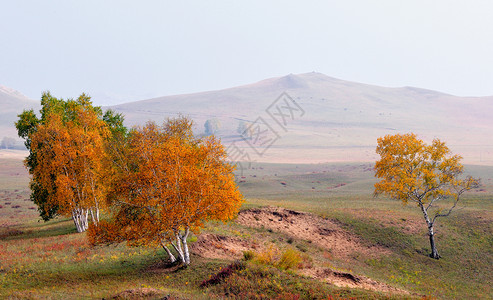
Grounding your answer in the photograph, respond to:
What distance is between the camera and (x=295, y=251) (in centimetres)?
3108

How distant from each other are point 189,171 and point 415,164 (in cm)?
2826

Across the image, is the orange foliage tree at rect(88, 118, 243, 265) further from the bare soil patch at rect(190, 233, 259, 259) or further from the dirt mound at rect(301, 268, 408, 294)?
the dirt mound at rect(301, 268, 408, 294)

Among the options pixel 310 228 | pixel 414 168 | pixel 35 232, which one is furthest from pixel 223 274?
pixel 35 232

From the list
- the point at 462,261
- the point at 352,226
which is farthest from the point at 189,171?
A: the point at 462,261

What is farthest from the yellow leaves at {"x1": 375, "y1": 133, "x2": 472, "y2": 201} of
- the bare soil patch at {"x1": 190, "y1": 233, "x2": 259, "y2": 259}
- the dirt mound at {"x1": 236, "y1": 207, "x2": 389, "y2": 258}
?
the bare soil patch at {"x1": 190, "y1": 233, "x2": 259, "y2": 259}

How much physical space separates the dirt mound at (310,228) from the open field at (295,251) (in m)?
0.13

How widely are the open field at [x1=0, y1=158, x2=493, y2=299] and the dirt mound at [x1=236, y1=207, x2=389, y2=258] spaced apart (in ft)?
0.43

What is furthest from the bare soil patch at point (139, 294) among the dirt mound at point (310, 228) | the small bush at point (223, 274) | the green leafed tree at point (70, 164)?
the dirt mound at point (310, 228)

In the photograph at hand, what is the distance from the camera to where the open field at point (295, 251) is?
20.5m

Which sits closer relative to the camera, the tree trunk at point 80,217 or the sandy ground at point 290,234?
the sandy ground at point 290,234

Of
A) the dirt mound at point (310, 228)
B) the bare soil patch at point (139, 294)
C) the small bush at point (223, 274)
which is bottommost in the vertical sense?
the dirt mound at point (310, 228)

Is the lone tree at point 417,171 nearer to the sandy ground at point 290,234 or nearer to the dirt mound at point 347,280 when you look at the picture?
the sandy ground at point 290,234

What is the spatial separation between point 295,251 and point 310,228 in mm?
10119

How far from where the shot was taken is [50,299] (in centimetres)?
1864
